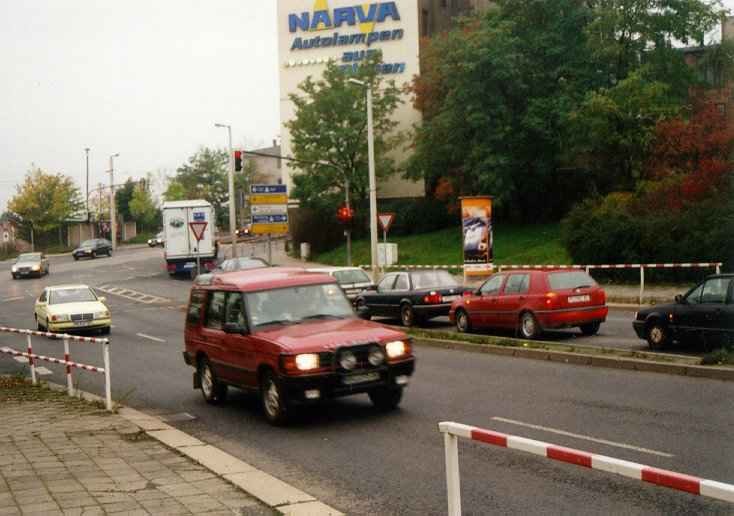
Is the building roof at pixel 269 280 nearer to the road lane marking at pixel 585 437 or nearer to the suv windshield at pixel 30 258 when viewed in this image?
the road lane marking at pixel 585 437

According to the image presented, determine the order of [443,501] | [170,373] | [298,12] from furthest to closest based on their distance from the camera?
[298,12] < [170,373] < [443,501]

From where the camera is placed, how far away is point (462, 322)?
2192 centimetres

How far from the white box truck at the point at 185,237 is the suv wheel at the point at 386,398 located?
37725mm

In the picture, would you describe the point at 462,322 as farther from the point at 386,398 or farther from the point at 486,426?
the point at 486,426

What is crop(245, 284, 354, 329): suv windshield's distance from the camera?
11984 mm

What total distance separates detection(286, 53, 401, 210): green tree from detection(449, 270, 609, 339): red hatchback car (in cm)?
3612

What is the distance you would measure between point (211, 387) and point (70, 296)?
673 inches

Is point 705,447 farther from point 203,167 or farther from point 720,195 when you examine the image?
point 203,167

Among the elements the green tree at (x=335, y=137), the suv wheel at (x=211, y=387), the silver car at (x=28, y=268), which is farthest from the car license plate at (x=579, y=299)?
the silver car at (x=28, y=268)

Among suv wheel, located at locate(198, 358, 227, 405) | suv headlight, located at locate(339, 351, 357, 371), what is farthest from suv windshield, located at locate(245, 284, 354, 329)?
suv wheel, located at locate(198, 358, 227, 405)

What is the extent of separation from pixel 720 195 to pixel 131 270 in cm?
4353

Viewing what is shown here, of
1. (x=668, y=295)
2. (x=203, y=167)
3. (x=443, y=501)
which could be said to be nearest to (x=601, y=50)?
(x=668, y=295)

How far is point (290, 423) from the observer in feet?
37.4

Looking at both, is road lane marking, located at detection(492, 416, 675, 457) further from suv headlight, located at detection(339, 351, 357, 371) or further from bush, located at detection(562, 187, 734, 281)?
bush, located at detection(562, 187, 734, 281)
